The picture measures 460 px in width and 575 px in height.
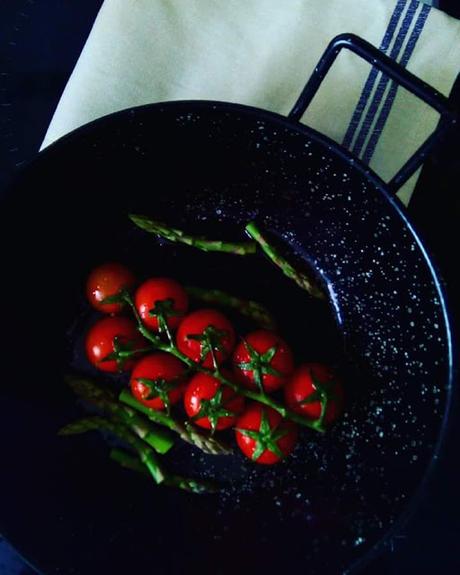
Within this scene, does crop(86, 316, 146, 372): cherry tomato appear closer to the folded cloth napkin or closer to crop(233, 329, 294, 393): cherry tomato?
crop(233, 329, 294, 393): cherry tomato

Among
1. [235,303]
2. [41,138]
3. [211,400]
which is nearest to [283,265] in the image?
[235,303]

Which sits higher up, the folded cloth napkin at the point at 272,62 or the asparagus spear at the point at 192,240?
the folded cloth napkin at the point at 272,62

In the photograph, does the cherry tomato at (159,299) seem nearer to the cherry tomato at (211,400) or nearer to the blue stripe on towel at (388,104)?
the cherry tomato at (211,400)

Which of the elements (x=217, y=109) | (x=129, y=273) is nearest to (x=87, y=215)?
(x=129, y=273)

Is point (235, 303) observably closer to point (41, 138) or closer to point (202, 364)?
point (202, 364)

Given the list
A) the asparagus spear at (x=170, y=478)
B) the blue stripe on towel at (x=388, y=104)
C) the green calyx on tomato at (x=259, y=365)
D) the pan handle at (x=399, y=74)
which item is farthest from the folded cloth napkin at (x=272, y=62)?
the asparagus spear at (x=170, y=478)

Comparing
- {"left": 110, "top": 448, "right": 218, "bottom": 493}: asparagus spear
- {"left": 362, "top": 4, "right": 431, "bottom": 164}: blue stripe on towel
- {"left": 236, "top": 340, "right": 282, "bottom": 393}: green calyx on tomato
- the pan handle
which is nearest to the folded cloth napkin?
{"left": 362, "top": 4, "right": 431, "bottom": 164}: blue stripe on towel

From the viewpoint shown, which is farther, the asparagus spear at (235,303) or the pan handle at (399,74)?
the asparagus spear at (235,303)
